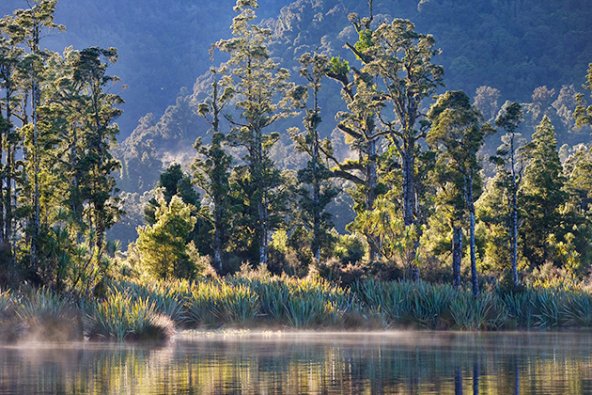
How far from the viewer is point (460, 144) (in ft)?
162

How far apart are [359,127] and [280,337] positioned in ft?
121

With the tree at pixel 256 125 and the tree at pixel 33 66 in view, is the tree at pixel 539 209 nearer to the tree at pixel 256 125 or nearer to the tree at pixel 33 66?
the tree at pixel 256 125

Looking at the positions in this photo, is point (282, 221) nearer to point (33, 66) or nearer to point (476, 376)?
point (33, 66)

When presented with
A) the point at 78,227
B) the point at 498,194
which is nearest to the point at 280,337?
the point at 78,227

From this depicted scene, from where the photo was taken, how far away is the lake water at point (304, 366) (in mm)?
18766

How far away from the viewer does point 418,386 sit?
1909cm

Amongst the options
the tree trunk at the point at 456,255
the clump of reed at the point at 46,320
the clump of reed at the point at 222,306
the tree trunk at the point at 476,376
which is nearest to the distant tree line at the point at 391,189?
the tree trunk at the point at 456,255

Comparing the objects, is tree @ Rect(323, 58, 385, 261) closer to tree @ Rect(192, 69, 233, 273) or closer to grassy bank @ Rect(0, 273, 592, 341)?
tree @ Rect(192, 69, 233, 273)

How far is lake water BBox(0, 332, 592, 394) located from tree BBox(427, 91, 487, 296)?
16.5 m

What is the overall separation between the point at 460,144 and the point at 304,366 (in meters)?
28.4

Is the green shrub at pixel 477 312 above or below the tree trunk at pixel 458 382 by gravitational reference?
above

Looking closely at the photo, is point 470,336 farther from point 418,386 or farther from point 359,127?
point 359,127

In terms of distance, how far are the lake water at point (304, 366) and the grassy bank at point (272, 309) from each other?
1.78m

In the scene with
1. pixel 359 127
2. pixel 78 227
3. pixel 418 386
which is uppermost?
pixel 359 127
